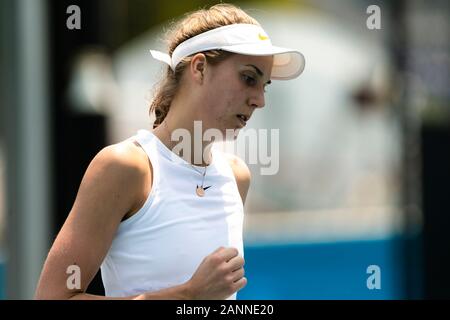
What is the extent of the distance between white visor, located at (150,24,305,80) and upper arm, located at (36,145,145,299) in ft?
1.00

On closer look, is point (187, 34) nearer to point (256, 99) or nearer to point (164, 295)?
point (256, 99)

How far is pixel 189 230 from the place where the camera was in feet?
5.98

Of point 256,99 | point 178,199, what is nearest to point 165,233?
point 178,199

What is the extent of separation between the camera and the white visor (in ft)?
6.00

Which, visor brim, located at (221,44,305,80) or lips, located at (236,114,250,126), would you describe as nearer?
lips, located at (236,114,250,126)

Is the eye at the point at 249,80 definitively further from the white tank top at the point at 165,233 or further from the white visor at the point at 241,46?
the white tank top at the point at 165,233

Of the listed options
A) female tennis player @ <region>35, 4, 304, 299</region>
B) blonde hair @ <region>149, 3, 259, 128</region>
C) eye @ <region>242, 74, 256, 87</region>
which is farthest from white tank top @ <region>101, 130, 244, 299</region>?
eye @ <region>242, 74, 256, 87</region>

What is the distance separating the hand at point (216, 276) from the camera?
1746mm

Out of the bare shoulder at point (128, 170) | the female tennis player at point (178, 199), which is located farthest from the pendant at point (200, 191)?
the bare shoulder at point (128, 170)

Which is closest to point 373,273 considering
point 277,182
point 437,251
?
point 437,251

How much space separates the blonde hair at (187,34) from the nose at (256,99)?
0.11 meters

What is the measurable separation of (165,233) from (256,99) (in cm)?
36

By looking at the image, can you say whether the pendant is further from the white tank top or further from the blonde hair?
the blonde hair
